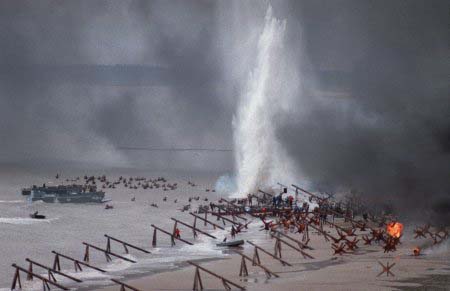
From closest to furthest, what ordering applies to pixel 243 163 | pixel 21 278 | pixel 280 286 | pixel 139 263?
1. pixel 280 286
2. pixel 21 278
3. pixel 139 263
4. pixel 243 163

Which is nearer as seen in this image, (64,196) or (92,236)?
(92,236)

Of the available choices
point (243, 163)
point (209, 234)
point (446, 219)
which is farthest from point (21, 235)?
point (243, 163)

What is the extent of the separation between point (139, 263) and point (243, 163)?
7904 cm

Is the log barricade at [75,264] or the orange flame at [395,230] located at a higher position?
the orange flame at [395,230]

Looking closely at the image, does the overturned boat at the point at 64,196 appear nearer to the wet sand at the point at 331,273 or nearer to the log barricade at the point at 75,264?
the wet sand at the point at 331,273

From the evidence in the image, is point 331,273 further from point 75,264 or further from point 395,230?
point 75,264

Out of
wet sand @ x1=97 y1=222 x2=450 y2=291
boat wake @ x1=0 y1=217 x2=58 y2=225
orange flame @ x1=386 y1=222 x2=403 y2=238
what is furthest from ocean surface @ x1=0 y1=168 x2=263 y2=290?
orange flame @ x1=386 y1=222 x2=403 y2=238

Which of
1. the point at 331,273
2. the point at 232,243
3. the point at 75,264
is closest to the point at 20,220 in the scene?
the point at 232,243

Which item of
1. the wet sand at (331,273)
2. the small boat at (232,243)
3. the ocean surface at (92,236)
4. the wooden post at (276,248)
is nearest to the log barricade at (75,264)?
the ocean surface at (92,236)

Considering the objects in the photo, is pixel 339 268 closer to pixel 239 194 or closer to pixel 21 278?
pixel 21 278

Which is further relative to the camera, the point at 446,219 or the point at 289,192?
the point at 289,192

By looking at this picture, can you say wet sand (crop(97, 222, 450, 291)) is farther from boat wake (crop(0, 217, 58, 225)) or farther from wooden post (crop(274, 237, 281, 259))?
boat wake (crop(0, 217, 58, 225))

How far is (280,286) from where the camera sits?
57719 millimetres

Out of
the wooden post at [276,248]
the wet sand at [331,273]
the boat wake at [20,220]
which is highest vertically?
the boat wake at [20,220]
